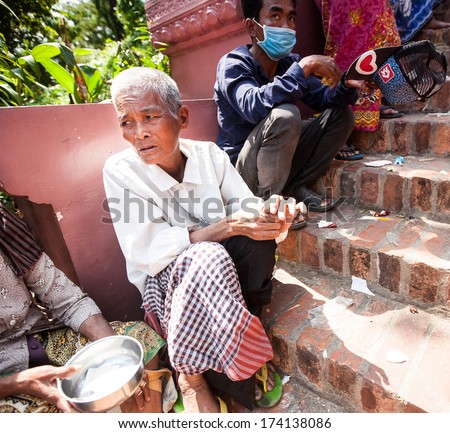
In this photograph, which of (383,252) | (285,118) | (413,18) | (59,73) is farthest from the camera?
(413,18)

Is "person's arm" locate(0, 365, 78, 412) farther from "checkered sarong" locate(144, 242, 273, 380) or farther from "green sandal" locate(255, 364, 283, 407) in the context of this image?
"green sandal" locate(255, 364, 283, 407)

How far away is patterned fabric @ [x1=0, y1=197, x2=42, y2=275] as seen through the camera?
1285mm

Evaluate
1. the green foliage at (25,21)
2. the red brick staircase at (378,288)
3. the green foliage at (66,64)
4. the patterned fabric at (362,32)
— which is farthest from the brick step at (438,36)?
the green foliage at (25,21)

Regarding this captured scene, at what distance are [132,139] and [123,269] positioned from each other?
0.83 metres

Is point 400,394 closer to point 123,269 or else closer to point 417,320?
point 417,320

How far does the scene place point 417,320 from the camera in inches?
54.4

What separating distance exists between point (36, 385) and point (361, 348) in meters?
1.27

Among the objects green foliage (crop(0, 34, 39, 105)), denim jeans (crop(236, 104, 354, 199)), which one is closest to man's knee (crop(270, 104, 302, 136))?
denim jeans (crop(236, 104, 354, 199))

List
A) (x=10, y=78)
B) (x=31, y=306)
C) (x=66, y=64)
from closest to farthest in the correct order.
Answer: (x=31, y=306)
(x=10, y=78)
(x=66, y=64)

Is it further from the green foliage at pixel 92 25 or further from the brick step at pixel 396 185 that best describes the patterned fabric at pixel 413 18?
the green foliage at pixel 92 25

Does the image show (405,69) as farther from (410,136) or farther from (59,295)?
(59,295)

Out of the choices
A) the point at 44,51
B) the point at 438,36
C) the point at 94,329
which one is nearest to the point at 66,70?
the point at 44,51

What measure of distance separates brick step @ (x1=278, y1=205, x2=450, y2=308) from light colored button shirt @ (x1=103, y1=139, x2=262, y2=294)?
50cm

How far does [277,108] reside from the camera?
171 cm
